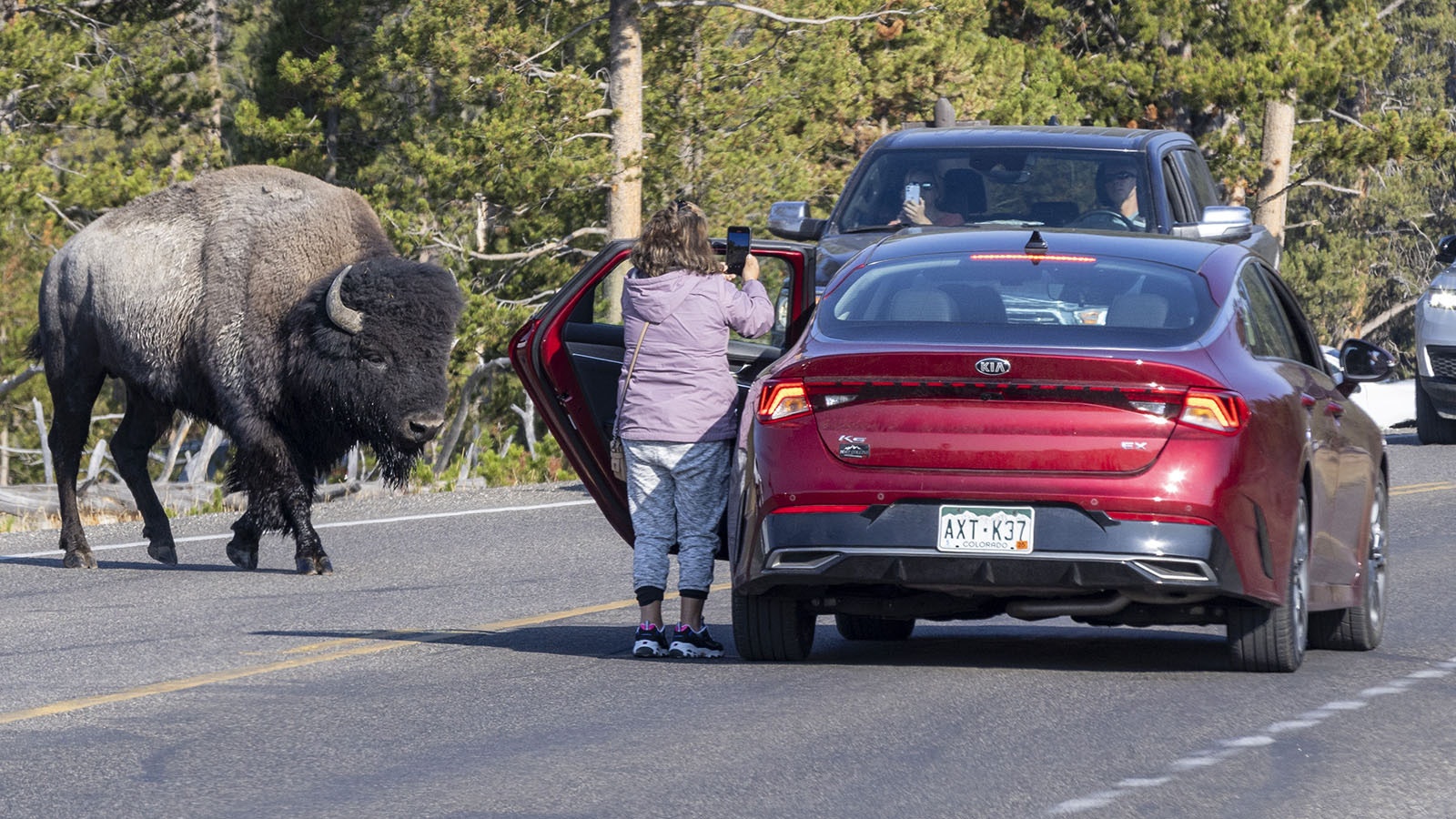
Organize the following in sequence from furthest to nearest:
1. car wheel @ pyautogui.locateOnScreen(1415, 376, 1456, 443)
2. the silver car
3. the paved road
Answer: car wheel @ pyautogui.locateOnScreen(1415, 376, 1456, 443), the silver car, the paved road

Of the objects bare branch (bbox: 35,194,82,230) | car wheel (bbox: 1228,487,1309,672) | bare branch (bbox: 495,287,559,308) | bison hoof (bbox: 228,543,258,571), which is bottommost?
bare branch (bbox: 495,287,559,308)

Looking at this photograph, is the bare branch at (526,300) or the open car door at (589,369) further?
the bare branch at (526,300)

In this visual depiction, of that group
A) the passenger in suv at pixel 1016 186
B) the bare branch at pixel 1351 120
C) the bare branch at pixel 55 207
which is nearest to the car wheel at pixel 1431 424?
the passenger in suv at pixel 1016 186

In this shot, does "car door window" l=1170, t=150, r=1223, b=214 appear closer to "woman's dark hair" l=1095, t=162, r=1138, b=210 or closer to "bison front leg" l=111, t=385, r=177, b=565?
"woman's dark hair" l=1095, t=162, r=1138, b=210

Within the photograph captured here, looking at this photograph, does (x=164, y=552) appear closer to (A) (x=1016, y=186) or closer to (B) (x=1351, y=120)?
(A) (x=1016, y=186)

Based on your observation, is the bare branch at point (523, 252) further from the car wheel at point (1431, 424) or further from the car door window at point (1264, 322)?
the car door window at point (1264, 322)

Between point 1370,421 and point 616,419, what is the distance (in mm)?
3462

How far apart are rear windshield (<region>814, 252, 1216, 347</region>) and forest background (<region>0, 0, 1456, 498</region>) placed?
15686 millimetres

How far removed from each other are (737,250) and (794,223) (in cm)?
514

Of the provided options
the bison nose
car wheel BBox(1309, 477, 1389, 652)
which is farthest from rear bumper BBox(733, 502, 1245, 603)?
the bison nose

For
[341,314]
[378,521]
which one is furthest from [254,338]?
[378,521]

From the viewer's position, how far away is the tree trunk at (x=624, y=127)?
3003 cm

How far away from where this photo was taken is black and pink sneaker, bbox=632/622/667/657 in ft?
30.4

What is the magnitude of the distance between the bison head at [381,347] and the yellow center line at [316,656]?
2487 millimetres
